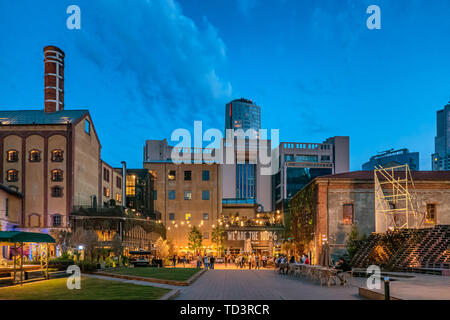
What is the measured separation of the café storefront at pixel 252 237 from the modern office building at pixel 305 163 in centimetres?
4832

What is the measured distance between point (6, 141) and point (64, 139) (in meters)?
6.62

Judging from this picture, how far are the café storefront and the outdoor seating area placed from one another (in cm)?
3956

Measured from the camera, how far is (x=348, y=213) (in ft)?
132

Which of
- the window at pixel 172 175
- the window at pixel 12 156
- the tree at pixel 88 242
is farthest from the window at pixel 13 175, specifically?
the window at pixel 172 175

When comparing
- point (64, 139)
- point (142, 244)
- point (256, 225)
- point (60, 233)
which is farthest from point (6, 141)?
point (256, 225)

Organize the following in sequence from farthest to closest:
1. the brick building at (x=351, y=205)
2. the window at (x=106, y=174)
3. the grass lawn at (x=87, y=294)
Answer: the window at (x=106, y=174) → the brick building at (x=351, y=205) → the grass lawn at (x=87, y=294)

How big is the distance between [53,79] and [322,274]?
48.2m

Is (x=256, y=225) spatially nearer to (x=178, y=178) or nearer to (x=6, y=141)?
(x=178, y=178)

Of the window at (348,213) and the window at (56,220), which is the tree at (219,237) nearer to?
the window at (56,220)

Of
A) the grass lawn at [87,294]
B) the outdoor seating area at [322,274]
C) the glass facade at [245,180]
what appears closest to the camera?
the grass lawn at [87,294]

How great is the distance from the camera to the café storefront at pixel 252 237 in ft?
226
